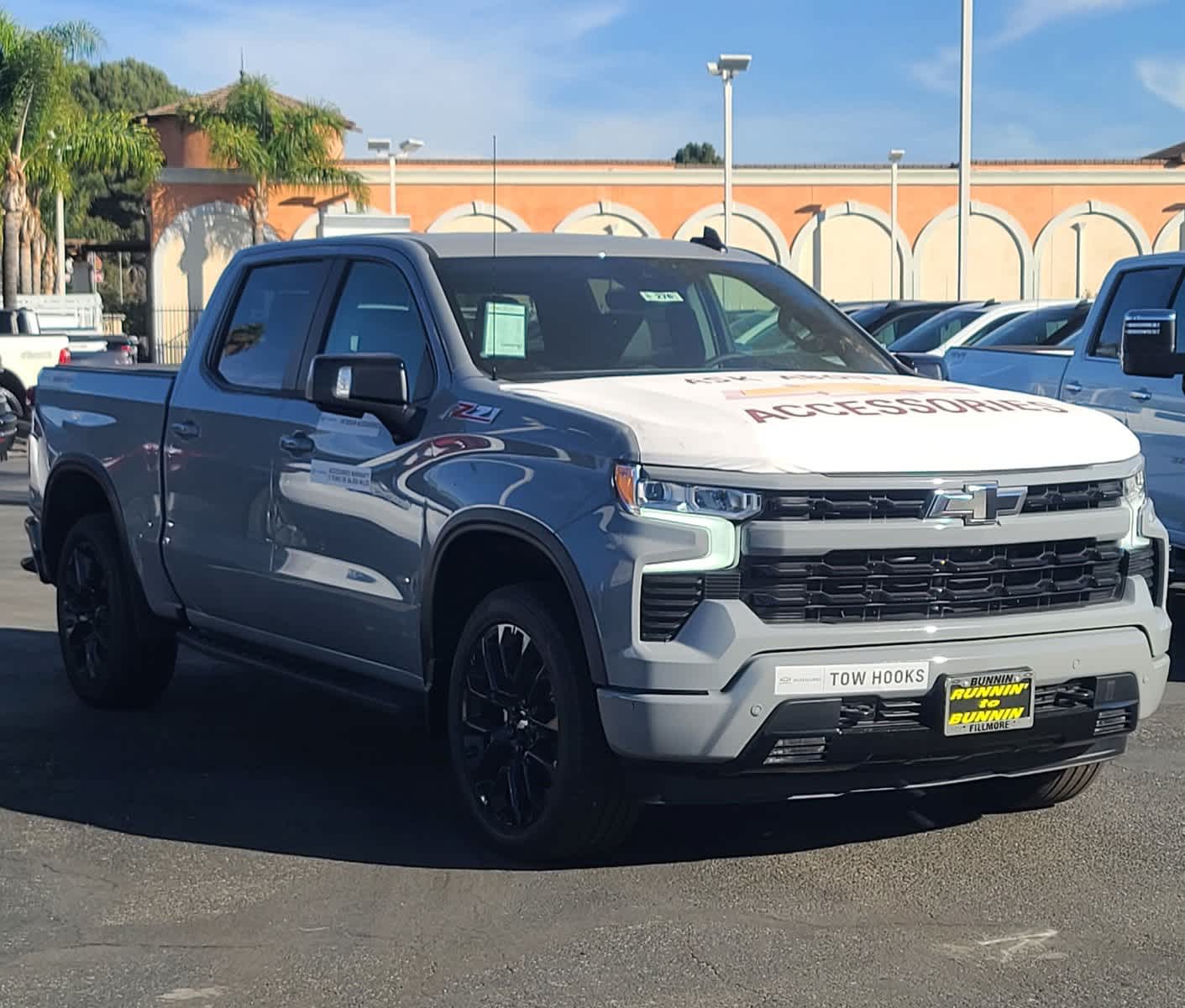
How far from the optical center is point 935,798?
6508 mm

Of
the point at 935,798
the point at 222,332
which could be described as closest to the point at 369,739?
the point at 222,332

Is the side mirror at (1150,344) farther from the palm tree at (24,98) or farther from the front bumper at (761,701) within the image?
the palm tree at (24,98)

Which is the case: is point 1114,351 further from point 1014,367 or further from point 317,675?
point 317,675

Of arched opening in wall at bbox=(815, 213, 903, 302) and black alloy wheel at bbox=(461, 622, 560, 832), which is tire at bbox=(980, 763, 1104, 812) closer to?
black alloy wheel at bbox=(461, 622, 560, 832)

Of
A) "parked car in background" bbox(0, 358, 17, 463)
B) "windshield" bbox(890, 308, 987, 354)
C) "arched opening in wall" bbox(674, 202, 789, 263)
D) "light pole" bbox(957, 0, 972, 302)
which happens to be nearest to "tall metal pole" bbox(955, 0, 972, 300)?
"light pole" bbox(957, 0, 972, 302)

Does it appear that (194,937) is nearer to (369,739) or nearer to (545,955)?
(545,955)

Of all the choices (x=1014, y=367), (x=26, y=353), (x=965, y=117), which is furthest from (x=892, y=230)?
(x=1014, y=367)

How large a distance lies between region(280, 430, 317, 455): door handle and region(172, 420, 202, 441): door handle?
28.9 inches

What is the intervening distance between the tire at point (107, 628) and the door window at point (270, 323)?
1.12 m

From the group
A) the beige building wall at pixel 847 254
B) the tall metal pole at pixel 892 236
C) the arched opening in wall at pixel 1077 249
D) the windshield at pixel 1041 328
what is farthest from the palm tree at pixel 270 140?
the windshield at pixel 1041 328

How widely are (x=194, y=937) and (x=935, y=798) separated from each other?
105 inches

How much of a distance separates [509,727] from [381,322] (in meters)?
1.68

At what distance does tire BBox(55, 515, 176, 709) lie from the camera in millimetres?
7984

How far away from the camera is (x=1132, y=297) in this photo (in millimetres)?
10273
